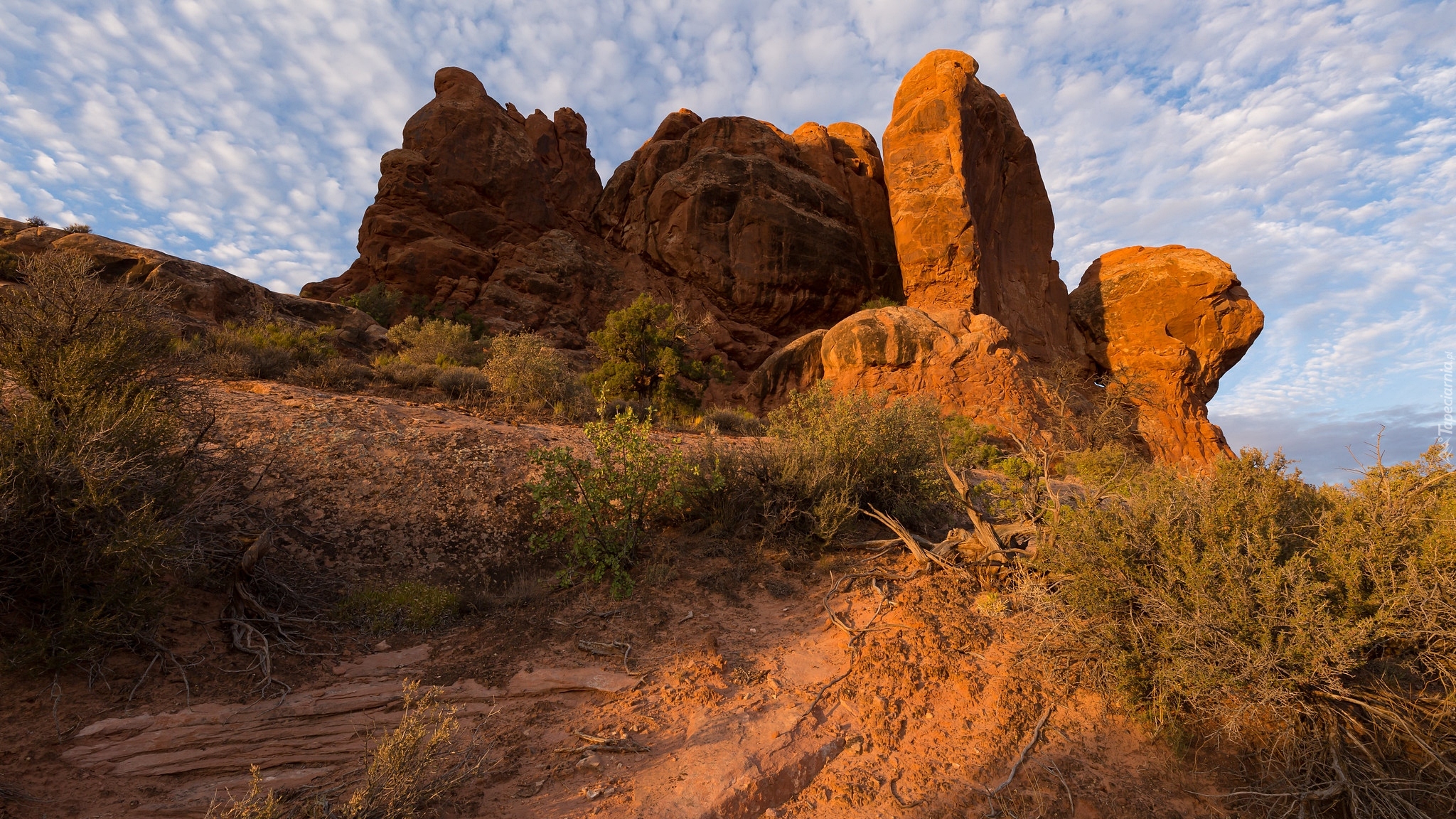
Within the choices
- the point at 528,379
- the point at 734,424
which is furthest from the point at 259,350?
the point at 734,424

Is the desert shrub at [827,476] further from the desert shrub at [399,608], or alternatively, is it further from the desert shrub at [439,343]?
the desert shrub at [439,343]

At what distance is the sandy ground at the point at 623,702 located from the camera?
2.98m

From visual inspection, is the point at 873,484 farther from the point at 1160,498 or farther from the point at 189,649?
Answer: the point at 189,649

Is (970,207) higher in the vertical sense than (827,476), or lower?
higher

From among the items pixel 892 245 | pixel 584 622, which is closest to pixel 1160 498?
pixel 584 622

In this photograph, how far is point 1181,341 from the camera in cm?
2309

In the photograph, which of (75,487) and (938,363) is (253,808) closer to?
(75,487)

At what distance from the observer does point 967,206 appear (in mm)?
22781

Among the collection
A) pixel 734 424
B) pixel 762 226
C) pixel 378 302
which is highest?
pixel 762 226

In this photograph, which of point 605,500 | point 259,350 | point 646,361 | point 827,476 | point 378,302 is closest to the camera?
point 605,500

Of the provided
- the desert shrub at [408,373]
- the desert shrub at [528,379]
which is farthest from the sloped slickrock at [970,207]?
the desert shrub at [408,373]

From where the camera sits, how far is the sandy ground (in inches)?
117

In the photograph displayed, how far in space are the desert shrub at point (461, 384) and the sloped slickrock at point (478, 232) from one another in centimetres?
1539

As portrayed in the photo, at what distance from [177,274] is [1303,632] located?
20.4m
